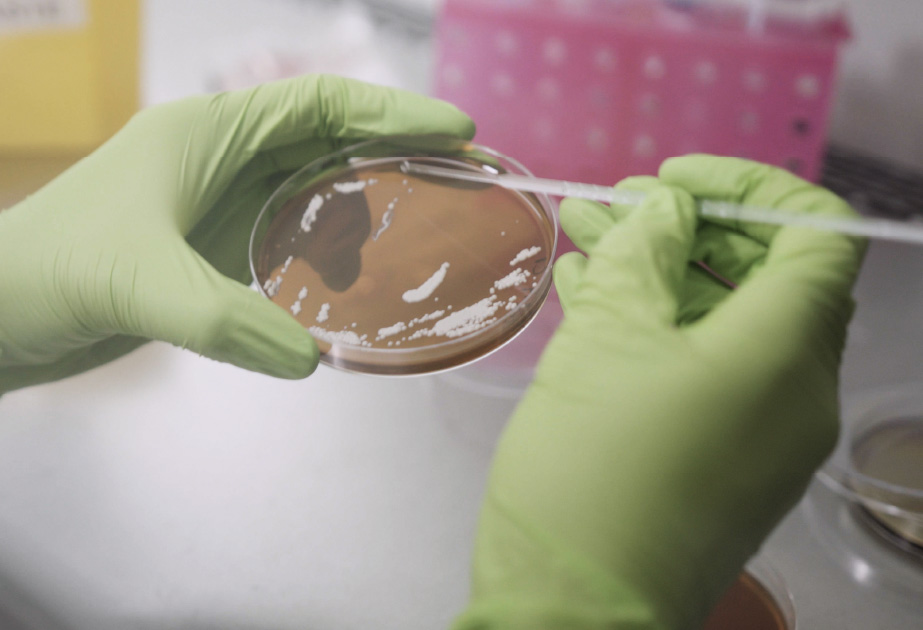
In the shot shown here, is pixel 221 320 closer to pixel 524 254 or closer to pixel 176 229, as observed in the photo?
pixel 176 229

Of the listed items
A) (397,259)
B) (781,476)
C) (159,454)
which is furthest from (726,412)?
(159,454)

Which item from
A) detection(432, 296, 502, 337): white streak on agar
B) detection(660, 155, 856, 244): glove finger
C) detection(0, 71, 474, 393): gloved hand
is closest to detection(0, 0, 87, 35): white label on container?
detection(0, 71, 474, 393): gloved hand

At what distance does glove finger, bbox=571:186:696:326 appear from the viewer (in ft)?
2.71

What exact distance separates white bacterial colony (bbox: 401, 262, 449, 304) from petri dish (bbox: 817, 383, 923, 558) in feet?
2.32

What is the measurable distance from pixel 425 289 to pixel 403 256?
0.27ft

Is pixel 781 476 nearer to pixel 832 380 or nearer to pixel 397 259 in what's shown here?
pixel 832 380

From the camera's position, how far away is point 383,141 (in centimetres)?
128

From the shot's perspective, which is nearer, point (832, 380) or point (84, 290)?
point (832, 380)

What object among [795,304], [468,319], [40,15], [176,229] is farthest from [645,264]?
[40,15]

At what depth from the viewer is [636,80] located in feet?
5.06

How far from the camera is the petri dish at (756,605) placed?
108 cm

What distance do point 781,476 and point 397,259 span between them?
605 mm

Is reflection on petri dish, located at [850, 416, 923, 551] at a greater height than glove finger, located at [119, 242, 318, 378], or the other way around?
glove finger, located at [119, 242, 318, 378]

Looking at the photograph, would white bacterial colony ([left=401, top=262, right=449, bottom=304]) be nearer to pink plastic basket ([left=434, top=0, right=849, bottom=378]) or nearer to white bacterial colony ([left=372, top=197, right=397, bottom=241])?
white bacterial colony ([left=372, top=197, right=397, bottom=241])
